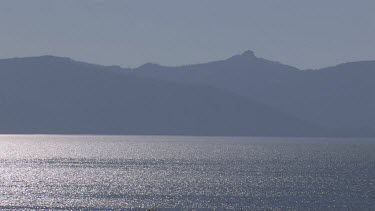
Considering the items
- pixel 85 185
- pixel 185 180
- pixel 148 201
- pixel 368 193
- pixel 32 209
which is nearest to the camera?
pixel 32 209

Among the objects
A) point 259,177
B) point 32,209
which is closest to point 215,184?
point 259,177

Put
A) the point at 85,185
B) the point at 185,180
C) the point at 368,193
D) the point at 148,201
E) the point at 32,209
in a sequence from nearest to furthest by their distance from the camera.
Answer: the point at 32,209 < the point at 148,201 < the point at 368,193 < the point at 85,185 < the point at 185,180

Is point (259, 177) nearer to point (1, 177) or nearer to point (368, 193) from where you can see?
point (368, 193)

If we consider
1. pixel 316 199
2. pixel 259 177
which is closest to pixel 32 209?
pixel 316 199

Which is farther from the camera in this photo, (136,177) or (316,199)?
(136,177)

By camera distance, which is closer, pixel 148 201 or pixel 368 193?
pixel 148 201

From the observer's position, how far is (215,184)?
555 feet

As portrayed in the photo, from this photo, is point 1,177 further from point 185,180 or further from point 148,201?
point 148,201

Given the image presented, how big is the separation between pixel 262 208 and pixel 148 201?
23049mm

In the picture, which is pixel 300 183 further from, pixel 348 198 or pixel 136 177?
pixel 136 177

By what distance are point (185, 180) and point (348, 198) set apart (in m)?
51.9

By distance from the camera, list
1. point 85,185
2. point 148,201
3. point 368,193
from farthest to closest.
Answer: point 85,185 < point 368,193 < point 148,201

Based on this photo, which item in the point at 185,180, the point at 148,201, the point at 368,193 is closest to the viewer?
the point at 148,201

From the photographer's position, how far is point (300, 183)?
17412 centimetres
